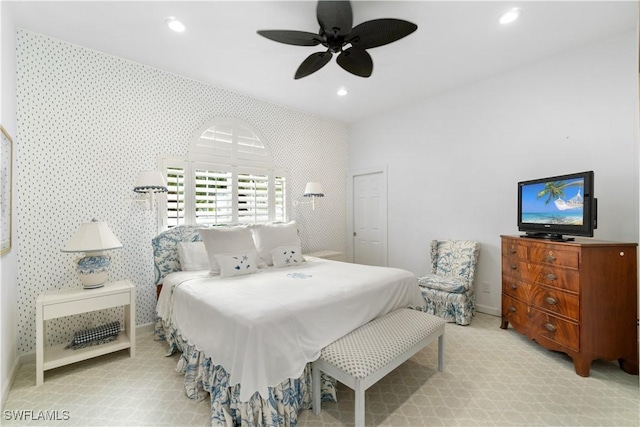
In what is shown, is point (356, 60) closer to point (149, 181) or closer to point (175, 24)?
point (175, 24)

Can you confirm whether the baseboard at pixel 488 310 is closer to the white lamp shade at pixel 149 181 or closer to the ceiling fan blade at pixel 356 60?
the ceiling fan blade at pixel 356 60

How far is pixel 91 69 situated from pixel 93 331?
2.55 metres

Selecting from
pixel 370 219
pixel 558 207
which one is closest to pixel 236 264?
pixel 370 219

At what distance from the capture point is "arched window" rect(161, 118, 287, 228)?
11.1 ft

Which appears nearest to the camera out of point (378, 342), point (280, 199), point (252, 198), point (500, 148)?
point (378, 342)

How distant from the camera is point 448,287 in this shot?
10.8 feet

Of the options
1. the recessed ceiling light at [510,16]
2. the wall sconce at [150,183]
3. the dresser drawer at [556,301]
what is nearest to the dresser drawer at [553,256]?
the dresser drawer at [556,301]

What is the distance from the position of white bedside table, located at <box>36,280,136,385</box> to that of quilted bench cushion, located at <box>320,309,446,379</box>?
1.94 m

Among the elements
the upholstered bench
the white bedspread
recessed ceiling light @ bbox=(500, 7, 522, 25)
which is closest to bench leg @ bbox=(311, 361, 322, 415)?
the upholstered bench

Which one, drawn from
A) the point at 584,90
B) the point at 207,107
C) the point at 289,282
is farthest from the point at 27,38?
the point at 584,90

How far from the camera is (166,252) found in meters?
3.00

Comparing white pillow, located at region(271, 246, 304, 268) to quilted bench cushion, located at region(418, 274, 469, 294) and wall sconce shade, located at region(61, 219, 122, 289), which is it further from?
quilted bench cushion, located at region(418, 274, 469, 294)

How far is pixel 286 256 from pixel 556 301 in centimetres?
254

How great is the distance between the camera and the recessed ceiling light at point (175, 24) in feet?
7.84
